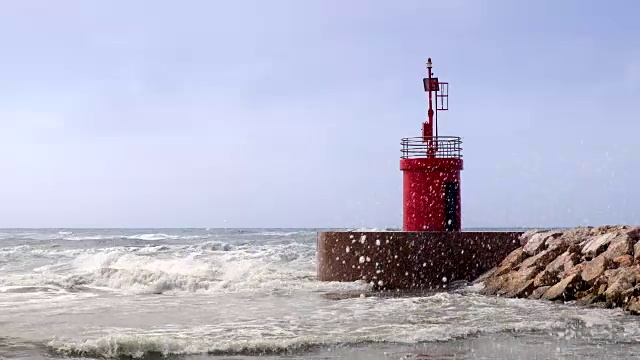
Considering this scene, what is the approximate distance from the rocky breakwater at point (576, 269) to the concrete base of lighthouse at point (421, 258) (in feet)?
1.04

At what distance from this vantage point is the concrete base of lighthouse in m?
11.9

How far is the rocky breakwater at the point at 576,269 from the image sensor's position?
917cm

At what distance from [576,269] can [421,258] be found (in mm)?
2503

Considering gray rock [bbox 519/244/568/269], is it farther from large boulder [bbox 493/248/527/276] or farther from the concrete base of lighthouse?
the concrete base of lighthouse

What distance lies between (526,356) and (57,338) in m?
4.30

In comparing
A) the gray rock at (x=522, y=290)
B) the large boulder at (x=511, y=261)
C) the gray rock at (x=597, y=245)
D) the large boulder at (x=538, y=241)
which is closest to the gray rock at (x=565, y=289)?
the gray rock at (x=522, y=290)

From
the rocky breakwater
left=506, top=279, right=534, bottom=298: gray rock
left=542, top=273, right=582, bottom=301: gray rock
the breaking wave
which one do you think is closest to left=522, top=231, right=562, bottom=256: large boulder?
the rocky breakwater

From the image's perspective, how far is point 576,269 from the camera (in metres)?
10.3

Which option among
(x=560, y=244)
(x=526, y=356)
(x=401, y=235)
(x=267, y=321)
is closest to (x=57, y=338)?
(x=267, y=321)

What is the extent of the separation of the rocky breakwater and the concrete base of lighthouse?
32 cm

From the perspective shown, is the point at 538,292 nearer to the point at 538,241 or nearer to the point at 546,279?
the point at 546,279

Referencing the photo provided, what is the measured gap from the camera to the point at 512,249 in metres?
12.2

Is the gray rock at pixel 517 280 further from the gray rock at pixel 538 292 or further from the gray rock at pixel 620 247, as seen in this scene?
the gray rock at pixel 620 247

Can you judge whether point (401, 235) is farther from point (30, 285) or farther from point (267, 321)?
point (30, 285)
